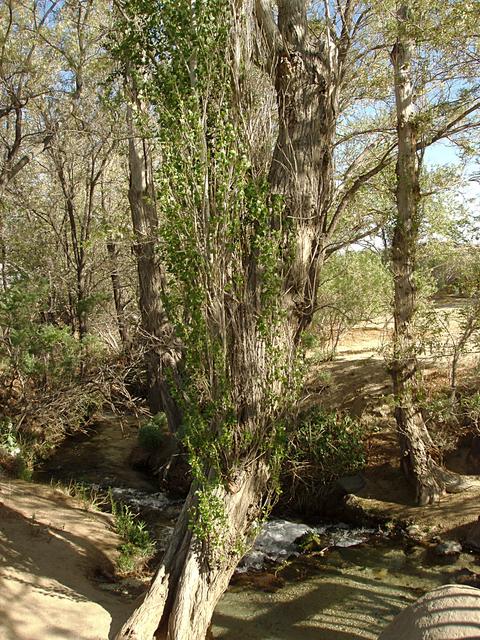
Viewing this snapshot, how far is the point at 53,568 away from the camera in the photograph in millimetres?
7973

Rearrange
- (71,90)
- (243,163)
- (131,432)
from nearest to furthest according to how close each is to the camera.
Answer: (243,163), (71,90), (131,432)

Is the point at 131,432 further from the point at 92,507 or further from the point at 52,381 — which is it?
the point at 92,507

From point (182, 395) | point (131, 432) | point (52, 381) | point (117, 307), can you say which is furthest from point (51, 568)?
point (117, 307)

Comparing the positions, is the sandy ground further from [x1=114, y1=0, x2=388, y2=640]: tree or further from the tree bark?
the tree bark

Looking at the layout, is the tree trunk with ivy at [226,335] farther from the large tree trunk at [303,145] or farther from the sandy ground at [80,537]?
the sandy ground at [80,537]

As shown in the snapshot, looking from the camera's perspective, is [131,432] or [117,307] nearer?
[131,432]

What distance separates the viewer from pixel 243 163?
7.00 metres

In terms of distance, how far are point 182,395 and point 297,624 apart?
123 inches

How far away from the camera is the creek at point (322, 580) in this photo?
7.21 metres

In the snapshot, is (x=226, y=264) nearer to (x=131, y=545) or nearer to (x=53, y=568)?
(x=53, y=568)

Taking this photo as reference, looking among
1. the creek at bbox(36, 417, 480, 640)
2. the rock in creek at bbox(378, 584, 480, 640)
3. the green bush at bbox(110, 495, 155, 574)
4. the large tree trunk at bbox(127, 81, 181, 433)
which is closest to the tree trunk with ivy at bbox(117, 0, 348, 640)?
the creek at bbox(36, 417, 480, 640)

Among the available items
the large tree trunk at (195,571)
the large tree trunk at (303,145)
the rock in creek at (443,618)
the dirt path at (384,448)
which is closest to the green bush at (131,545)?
the large tree trunk at (195,571)

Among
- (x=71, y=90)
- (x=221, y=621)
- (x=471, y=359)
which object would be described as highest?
(x=71, y=90)

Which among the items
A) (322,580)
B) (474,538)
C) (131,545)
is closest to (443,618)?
(322,580)
